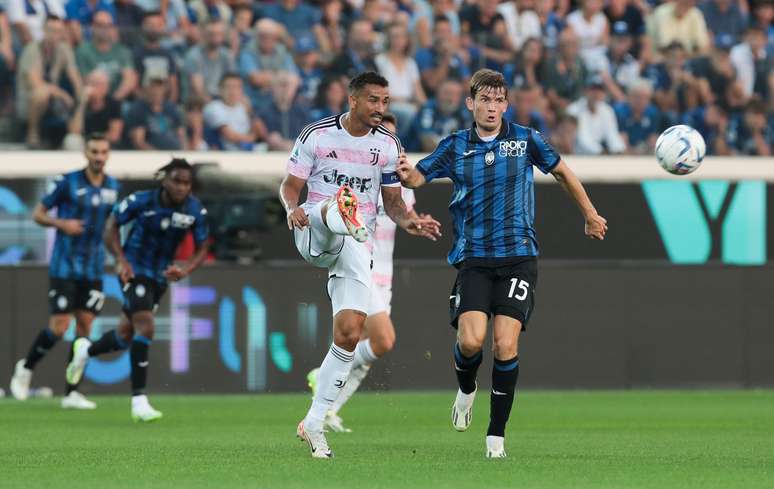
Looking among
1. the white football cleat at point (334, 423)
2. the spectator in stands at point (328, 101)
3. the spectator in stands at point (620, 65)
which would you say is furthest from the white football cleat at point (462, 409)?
the spectator in stands at point (620, 65)

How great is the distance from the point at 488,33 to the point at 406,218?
10491mm

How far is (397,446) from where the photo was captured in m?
9.83

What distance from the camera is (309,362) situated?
1647 cm

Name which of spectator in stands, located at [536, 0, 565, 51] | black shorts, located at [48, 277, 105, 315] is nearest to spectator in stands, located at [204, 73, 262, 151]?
black shorts, located at [48, 277, 105, 315]

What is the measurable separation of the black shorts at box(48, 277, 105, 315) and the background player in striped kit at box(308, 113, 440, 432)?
3.50 m

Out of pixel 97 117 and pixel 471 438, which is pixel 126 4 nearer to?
pixel 97 117

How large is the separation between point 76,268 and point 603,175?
6.32 m

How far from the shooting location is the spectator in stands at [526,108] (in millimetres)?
18250

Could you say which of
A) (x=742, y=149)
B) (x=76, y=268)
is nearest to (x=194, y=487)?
(x=76, y=268)

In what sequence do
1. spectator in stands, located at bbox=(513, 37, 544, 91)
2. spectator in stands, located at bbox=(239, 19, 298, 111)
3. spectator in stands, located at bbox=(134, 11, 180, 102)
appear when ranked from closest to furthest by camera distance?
1. spectator in stands, located at bbox=(134, 11, 180, 102)
2. spectator in stands, located at bbox=(239, 19, 298, 111)
3. spectator in stands, located at bbox=(513, 37, 544, 91)

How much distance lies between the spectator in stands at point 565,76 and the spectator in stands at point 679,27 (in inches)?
51.2

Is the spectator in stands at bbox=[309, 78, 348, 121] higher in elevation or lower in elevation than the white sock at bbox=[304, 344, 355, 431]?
higher

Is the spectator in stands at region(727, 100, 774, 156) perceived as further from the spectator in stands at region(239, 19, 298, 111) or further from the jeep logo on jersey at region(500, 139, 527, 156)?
the jeep logo on jersey at region(500, 139, 527, 156)

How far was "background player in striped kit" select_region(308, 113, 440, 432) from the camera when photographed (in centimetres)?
1133
